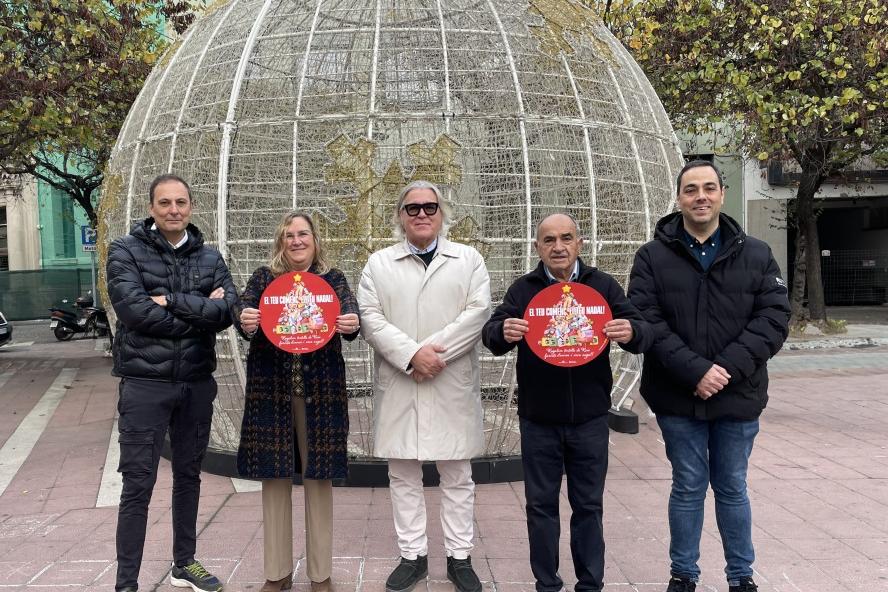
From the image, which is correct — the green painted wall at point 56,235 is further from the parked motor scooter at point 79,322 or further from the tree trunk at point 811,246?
the tree trunk at point 811,246

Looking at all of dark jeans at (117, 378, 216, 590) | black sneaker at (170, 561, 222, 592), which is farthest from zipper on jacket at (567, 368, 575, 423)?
black sneaker at (170, 561, 222, 592)

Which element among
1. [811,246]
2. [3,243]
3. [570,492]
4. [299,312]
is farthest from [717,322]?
[3,243]

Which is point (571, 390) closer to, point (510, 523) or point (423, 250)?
point (423, 250)

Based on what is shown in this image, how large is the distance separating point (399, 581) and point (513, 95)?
10.5 ft

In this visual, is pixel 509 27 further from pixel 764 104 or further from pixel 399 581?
pixel 764 104

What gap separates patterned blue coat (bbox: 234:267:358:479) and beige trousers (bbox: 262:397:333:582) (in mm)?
60

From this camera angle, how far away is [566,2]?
5.86 m

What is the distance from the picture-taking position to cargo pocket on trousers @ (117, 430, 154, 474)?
3422 millimetres

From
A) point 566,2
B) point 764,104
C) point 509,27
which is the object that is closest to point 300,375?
point 509,27

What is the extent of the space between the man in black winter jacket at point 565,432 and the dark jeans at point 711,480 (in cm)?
35

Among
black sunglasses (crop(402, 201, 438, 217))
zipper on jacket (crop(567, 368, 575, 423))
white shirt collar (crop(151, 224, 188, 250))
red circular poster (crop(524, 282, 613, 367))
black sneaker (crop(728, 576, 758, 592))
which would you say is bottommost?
black sneaker (crop(728, 576, 758, 592))

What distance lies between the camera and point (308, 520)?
3.54 m

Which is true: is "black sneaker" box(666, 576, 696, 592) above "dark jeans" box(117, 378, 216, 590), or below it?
below

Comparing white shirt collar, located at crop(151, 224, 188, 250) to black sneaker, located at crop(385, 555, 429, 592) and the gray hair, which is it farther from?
black sneaker, located at crop(385, 555, 429, 592)
